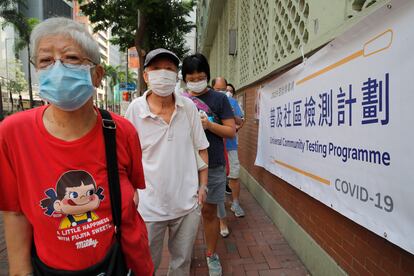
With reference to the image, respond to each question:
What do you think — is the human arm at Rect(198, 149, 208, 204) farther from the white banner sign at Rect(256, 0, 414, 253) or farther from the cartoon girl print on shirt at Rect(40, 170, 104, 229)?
the cartoon girl print on shirt at Rect(40, 170, 104, 229)

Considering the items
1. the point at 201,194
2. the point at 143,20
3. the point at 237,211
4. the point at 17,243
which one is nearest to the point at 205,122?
the point at 201,194

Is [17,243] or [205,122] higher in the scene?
[205,122]

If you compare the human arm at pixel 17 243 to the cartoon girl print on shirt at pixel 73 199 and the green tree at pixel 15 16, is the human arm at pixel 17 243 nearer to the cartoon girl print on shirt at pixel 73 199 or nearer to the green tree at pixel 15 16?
the cartoon girl print on shirt at pixel 73 199

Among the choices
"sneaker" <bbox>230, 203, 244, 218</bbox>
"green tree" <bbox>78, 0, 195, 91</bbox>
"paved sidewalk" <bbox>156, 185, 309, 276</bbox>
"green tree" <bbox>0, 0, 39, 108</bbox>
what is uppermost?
"green tree" <bbox>0, 0, 39, 108</bbox>

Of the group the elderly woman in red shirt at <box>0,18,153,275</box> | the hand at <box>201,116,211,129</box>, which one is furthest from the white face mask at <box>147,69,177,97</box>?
the elderly woman in red shirt at <box>0,18,153,275</box>

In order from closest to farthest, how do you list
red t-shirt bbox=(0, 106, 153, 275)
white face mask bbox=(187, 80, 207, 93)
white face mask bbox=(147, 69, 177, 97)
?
red t-shirt bbox=(0, 106, 153, 275)
white face mask bbox=(147, 69, 177, 97)
white face mask bbox=(187, 80, 207, 93)

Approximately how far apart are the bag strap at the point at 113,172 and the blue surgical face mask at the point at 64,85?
151mm

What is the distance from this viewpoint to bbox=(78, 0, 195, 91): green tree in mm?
11530

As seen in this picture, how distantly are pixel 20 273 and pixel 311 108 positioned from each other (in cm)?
224

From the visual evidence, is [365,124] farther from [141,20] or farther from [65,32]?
[141,20]

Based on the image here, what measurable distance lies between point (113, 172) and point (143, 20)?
11.7 metres

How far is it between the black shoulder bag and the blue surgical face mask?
0.48 ft

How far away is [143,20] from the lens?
473 inches

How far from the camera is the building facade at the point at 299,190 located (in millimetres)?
2025
